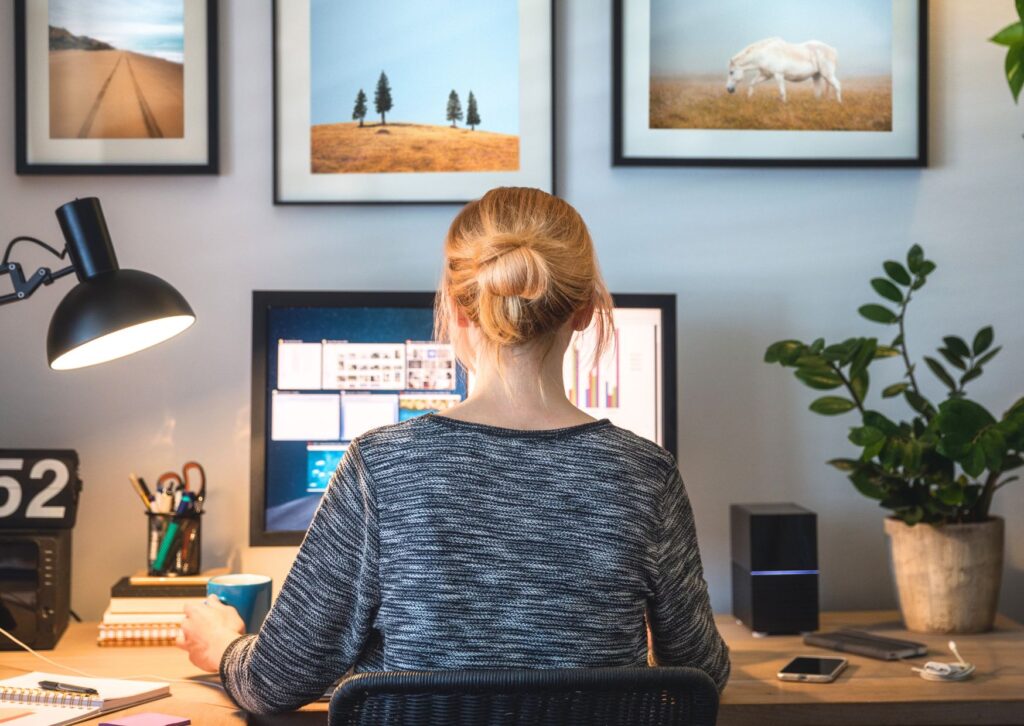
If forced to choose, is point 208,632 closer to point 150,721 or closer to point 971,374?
point 150,721

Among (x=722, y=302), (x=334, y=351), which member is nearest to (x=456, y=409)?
(x=334, y=351)

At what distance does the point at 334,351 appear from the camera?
1738 mm

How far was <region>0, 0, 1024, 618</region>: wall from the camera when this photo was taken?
193 cm

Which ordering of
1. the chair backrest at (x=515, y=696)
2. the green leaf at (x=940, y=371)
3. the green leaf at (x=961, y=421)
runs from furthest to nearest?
the green leaf at (x=940, y=371), the green leaf at (x=961, y=421), the chair backrest at (x=515, y=696)

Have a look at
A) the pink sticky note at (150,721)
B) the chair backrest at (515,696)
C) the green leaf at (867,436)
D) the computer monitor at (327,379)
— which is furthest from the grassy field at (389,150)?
the chair backrest at (515,696)

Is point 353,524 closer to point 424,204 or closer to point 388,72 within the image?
point 424,204

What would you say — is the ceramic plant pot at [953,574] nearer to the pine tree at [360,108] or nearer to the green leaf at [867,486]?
the green leaf at [867,486]

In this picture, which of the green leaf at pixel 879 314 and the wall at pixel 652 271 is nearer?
the green leaf at pixel 879 314

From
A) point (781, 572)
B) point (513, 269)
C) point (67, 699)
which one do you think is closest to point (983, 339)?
point (781, 572)

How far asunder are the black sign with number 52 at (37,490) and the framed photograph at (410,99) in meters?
0.59

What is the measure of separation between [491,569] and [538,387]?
205 millimetres

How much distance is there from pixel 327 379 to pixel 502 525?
77 centimetres

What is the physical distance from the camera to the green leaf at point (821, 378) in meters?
1.74

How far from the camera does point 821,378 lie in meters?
1.74
